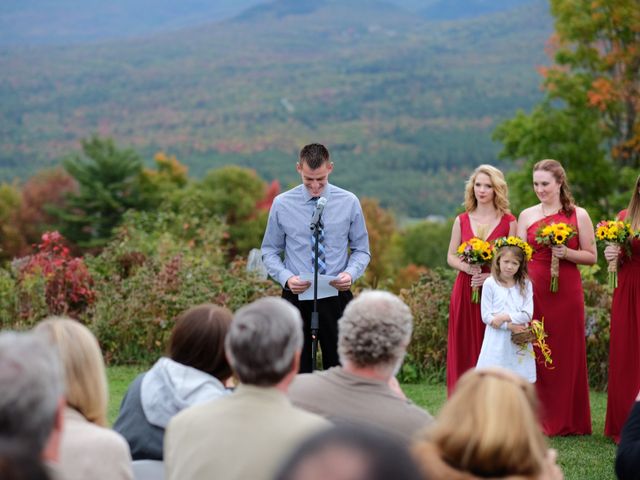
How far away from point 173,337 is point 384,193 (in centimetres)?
9524

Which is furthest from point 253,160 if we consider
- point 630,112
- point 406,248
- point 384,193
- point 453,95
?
point 630,112

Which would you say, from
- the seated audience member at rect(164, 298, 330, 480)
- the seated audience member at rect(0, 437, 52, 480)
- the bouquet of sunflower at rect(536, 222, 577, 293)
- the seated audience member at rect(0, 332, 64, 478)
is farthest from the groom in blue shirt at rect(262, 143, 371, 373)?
the seated audience member at rect(0, 437, 52, 480)

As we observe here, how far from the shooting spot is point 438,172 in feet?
344

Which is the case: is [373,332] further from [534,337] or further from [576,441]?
[576,441]

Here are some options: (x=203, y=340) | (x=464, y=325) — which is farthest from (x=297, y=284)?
(x=203, y=340)

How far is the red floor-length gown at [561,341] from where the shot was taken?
7863mm

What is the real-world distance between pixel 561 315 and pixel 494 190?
1152 mm

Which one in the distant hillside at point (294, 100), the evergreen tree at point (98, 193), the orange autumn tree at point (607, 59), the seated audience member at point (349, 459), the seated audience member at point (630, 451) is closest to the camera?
the seated audience member at point (349, 459)

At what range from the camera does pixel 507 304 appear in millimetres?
7301

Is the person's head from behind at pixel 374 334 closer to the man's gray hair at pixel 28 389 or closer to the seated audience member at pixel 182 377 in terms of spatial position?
the seated audience member at pixel 182 377

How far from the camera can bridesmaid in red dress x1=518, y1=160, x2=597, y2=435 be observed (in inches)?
308

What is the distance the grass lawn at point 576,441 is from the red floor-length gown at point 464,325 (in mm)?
910

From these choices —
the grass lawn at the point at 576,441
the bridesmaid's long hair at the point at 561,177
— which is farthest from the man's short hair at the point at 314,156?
the grass lawn at the point at 576,441

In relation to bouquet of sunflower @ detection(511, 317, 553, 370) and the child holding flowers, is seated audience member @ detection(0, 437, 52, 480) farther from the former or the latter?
bouquet of sunflower @ detection(511, 317, 553, 370)
